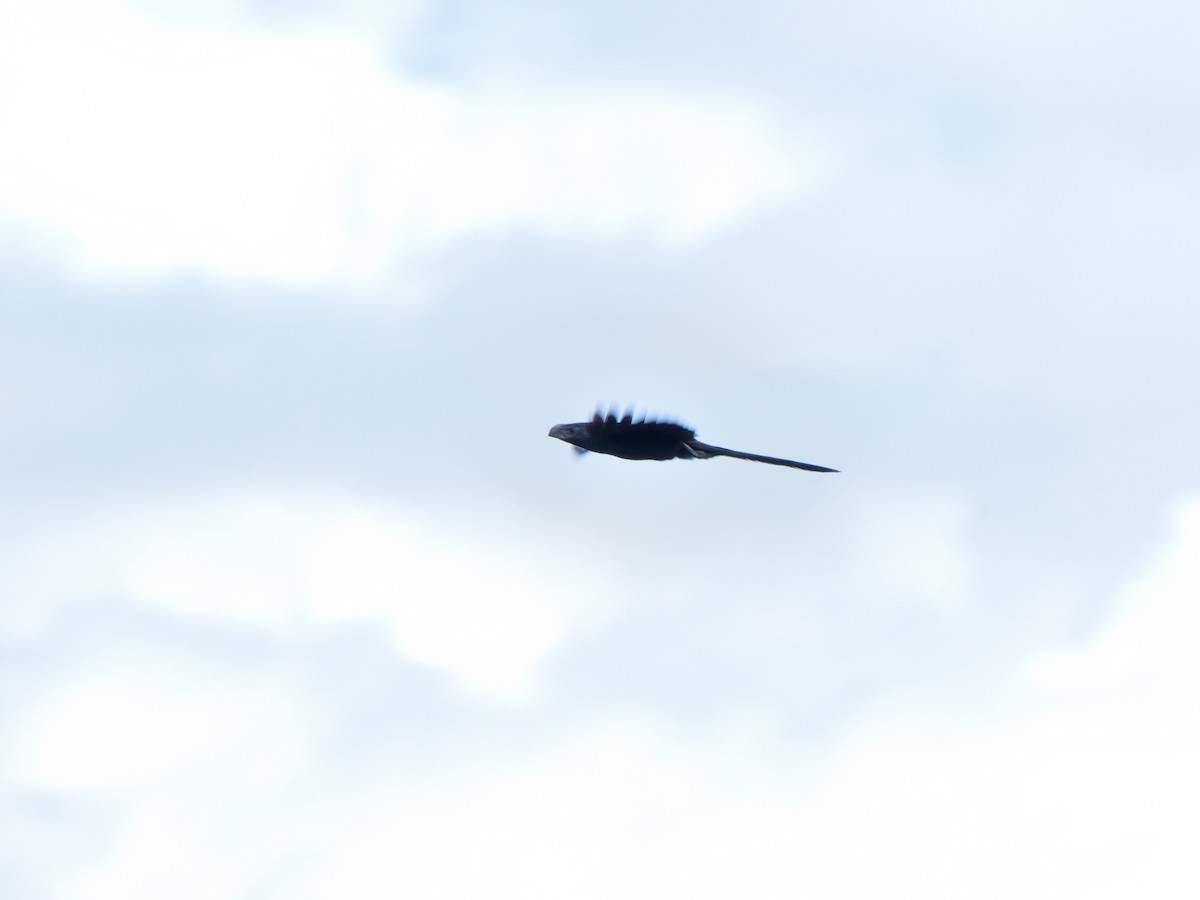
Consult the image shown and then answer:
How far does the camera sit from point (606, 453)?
64.6 meters

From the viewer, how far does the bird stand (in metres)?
63.8

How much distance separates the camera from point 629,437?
64.1m

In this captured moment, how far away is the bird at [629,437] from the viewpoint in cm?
6378

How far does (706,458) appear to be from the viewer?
2606 inches

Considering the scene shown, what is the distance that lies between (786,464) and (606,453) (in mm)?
5932

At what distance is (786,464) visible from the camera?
66.6m

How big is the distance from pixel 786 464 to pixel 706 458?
2.54 m
